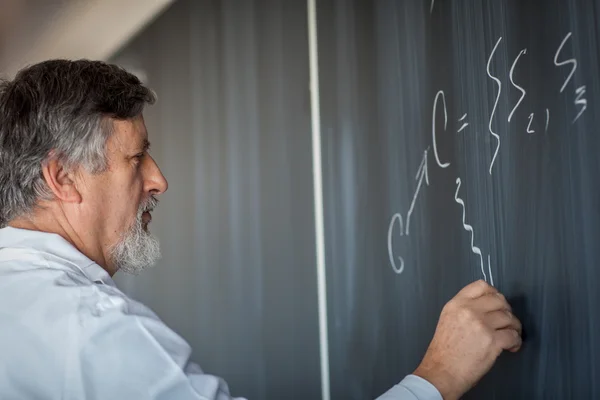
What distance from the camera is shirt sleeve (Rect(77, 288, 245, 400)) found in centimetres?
100

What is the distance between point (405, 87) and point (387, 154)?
0.15m

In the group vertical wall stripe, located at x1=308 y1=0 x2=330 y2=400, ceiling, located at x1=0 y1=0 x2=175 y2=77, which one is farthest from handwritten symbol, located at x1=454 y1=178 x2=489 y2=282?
ceiling, located at x1=0 y1=0 x2=175 y2=77

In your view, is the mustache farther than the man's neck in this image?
Yes

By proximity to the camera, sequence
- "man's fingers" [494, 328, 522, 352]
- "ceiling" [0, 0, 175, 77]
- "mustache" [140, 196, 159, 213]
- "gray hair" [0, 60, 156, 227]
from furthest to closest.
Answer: "ceiling" [0, 0, 175, 77] → "mustache" [140, 196, 159, 213] → "gray hair" [0, 60, 156, 227] → "man's fingers" [494, 328, 522, 352]

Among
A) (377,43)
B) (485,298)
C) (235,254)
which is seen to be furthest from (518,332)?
(235,254)

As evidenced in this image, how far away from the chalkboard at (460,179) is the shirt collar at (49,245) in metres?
0.63

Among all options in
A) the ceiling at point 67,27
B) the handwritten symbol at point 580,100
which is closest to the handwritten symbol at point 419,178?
the handwritten symbol at point 580,100

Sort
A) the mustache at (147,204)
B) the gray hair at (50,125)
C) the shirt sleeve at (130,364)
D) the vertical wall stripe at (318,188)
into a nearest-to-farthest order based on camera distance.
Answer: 1. the shirt sleeve at (130,364)
2. the gray hair at (50,125)
3. the mustache at (147,204)
4. the vertical wall stripe at (318,188)

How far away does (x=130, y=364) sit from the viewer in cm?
101

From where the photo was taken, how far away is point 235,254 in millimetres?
2146

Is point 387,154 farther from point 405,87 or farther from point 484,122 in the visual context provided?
point 484,122

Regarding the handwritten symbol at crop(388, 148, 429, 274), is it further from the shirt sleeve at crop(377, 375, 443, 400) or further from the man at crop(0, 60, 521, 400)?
the shirt sleeve at crop(377, 375, 443, 400)

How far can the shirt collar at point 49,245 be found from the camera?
1177mm

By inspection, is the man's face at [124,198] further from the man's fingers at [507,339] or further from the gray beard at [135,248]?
the man's fingers at [507,339]
